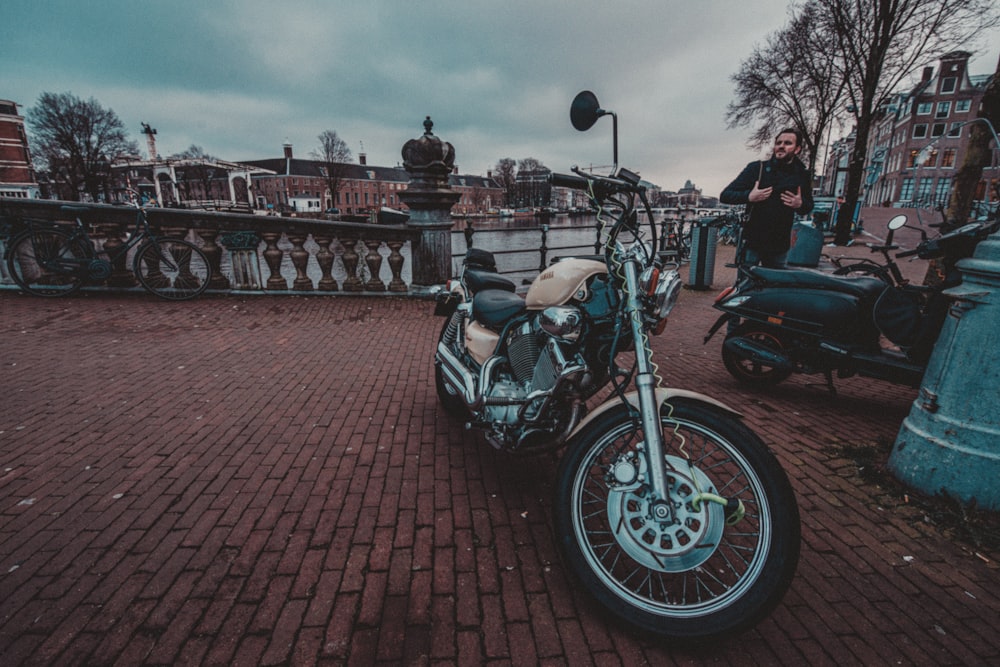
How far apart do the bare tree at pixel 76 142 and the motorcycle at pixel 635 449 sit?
62319 mm

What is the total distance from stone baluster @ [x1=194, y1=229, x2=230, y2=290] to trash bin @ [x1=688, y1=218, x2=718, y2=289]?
27.3 feet

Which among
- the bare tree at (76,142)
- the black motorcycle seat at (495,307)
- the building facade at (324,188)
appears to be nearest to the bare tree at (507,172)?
the building facade at (324,188)

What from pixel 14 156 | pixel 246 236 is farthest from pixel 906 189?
pixel 14 156

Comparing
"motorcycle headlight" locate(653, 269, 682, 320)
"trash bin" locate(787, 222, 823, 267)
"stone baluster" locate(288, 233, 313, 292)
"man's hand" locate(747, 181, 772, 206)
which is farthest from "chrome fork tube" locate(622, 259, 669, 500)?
"trash bin" locate(787, 222, 823, 267)

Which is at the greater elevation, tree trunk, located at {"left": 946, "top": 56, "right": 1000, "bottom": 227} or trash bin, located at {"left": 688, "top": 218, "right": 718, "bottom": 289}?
tree trunk, located at {"left": 946, "top": 56, "right": 1000, "bottom": 227}

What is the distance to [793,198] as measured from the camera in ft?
14.6

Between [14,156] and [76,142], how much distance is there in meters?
9.83

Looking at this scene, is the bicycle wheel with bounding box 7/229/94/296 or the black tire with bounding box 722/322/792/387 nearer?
the black tire with bounding box 722/322/792/387

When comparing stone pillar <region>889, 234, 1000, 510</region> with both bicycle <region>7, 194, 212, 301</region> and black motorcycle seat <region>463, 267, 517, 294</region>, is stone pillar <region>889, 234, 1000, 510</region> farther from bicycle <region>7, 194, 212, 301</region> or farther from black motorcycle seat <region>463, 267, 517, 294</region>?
bicycle <region>7, 194, 212, 301</region>

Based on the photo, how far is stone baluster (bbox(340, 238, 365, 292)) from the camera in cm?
736

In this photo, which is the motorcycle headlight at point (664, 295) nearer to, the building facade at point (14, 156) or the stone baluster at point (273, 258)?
the stone baluster at point (273, 258)

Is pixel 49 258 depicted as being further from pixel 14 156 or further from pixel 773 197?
pixel 14 156

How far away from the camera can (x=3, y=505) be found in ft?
7.64

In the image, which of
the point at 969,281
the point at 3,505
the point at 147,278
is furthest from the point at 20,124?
the point at 969,281
